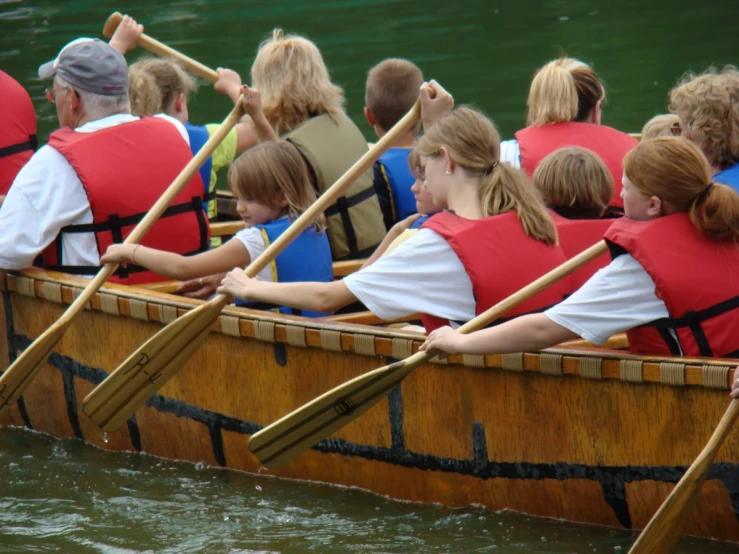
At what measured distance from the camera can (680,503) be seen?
11.9 feet

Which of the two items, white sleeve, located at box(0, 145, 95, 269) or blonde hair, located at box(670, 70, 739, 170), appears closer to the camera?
blonde hair, located at box(670, 70, 739, 170)

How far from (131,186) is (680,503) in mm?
2518

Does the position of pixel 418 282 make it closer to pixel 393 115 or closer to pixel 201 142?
pixel 393 115

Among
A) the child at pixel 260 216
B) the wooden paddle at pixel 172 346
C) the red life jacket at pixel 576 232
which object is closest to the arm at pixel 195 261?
the child at pixel 260 216

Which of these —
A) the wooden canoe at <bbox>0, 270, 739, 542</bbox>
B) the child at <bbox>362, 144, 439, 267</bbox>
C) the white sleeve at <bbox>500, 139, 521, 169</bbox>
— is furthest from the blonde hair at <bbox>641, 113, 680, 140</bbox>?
the wooden canoe at <bbox>0, 270, 739, 542</bbox>

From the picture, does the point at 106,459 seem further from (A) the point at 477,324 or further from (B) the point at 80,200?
(A) the point at 477,324

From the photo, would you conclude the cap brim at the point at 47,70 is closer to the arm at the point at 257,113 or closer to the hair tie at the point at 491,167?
the arm at the point at 257,113

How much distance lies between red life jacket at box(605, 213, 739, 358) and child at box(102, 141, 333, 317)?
1.45m

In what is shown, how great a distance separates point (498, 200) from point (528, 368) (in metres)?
0.51

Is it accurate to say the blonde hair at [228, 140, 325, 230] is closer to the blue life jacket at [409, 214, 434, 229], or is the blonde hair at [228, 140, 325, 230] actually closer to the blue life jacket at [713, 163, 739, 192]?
the blue life jacket at [409, 214, 434, 229]

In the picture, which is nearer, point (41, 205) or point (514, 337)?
point (514, 337)

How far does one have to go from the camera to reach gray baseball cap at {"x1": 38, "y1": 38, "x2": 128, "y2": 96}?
516 centimetres

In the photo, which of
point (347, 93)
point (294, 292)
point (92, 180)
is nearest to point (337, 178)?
point (92, 180)

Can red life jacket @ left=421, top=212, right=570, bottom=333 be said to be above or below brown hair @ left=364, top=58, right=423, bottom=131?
below
